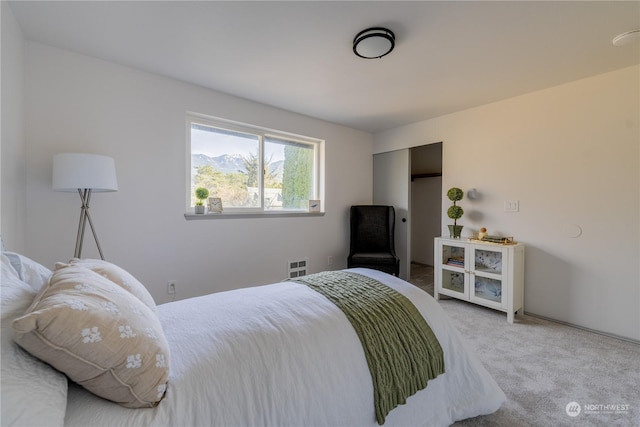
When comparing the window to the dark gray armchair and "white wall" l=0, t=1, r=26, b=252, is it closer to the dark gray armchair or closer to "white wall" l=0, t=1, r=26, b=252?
the dark gray armchair

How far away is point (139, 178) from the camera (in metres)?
2.38

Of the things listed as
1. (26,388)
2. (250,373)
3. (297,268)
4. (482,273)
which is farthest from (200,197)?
(482,273)

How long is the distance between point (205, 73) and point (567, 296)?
398cm

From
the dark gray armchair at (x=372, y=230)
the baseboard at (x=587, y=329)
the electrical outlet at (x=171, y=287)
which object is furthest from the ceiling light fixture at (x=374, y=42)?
the baseboard at (x=587, y=329)

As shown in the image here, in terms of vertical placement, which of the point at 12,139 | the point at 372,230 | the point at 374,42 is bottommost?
the point at 372,230

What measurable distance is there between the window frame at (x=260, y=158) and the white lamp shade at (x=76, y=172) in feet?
2.92

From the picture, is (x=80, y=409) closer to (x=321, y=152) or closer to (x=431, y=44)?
(x=431, y=44)

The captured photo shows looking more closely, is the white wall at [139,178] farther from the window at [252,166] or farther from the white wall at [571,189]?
the white wall at [571,189]

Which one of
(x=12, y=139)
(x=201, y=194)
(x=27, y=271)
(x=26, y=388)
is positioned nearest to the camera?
(x=26, y=388)

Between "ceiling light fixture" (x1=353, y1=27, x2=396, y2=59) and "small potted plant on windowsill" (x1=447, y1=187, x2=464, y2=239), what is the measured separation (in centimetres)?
191

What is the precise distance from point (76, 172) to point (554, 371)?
11.4ft

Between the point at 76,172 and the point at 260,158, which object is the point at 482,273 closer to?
the point at 260,158

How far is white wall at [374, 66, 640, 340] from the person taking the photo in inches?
89.4

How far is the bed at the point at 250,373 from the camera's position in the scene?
63 centimetres
